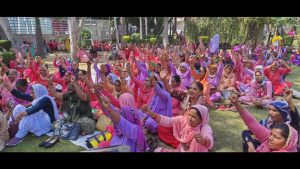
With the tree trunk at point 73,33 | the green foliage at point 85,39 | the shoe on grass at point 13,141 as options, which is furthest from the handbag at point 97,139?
the green foliage at point 85,39

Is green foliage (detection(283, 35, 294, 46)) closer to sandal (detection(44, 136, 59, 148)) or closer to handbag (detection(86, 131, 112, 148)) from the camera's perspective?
handbag (detection(86, 131, 112, 148))

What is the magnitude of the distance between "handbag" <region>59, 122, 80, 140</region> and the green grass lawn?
0.09m

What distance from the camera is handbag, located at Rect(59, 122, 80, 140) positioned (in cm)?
443

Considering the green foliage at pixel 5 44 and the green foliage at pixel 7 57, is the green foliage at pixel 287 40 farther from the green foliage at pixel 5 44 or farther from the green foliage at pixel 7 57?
the green foliage at pixel 5 44

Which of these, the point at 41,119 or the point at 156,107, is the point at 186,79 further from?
the point at 41,119

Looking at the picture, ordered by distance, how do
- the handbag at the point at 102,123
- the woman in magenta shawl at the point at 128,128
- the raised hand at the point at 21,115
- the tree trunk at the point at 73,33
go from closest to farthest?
the woman in magenta shawl at the point at 128,128
the raised hand at the point at 21,115
the handbag at the point at 102,123
the tree trunk at the point at 73,33

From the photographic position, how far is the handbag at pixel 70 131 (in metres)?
4.43

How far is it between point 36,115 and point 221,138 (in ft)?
10.1

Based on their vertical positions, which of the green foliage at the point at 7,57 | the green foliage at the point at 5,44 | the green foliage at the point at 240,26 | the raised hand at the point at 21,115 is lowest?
the raised hand at the point at 21,115

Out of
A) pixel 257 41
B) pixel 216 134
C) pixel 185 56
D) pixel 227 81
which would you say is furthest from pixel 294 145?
pixel 257 41

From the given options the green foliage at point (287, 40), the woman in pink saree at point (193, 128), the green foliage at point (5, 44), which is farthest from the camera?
the green foliage at point (287, 40)

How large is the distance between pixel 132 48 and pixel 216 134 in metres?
6.68

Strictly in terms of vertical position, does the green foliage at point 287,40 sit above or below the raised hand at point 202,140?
above

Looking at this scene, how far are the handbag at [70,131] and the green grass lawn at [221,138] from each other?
0.30ft
